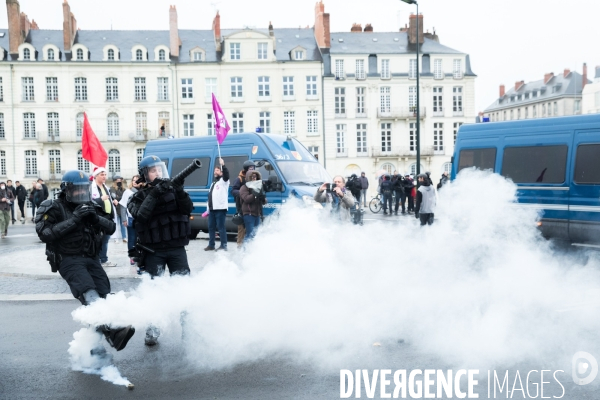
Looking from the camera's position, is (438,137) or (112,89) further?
(438,137)

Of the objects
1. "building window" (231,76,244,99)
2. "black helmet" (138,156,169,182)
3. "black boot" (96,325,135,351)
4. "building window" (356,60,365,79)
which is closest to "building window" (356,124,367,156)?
"building window" (356,60,365,79)

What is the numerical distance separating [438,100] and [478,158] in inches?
1736

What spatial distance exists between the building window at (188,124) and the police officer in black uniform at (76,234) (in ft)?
163

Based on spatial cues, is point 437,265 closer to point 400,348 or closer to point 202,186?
point 400,348

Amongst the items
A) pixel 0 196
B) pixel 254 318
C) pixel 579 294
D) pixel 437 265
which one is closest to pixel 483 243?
pixel 437 265

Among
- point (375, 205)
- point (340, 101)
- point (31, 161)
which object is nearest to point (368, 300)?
point (375, 205)

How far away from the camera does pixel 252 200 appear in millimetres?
12531

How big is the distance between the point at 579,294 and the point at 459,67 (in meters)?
51.3

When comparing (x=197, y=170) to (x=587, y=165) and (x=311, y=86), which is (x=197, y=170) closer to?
(x=587, y=165)

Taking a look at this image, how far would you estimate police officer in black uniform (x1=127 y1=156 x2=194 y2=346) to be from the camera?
6.47 m

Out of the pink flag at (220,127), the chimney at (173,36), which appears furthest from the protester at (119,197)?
the chimney at (173,36)

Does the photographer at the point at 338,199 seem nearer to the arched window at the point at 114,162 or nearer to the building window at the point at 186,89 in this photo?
the building window at the point at 186,89

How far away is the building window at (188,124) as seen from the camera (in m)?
54.8

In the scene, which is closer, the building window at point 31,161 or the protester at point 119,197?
the protester at point 119,197
